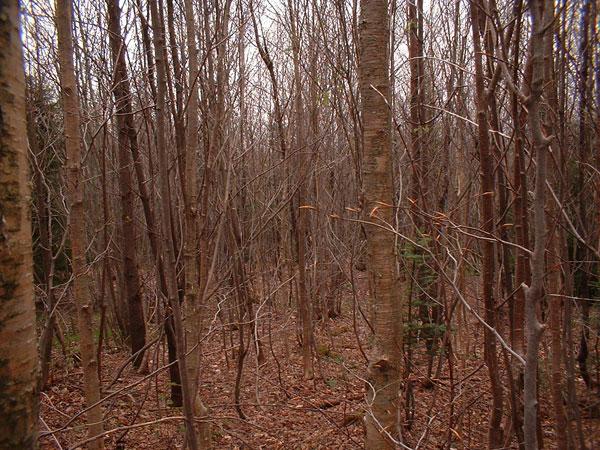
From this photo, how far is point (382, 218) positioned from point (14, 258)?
5.32ft

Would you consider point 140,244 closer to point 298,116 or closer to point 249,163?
point 249,163

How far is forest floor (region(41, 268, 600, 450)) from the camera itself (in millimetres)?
4254

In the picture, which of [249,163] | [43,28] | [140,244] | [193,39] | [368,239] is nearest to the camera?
[368,239]

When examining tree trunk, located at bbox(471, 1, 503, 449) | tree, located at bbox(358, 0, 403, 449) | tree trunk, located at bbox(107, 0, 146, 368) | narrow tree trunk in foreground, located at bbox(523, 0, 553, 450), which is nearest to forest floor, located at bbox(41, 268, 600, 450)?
tree trunk, located at bbox(107, 0, 146, 368)

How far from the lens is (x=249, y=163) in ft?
24.4

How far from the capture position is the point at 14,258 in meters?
0.85

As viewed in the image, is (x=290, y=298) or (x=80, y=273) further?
(x=290, y=298)

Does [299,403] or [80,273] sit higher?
[80,273]

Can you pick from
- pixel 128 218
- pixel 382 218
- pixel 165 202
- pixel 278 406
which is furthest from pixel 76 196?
pixel 128 218

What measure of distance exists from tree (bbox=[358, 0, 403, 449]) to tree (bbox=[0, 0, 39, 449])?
1.58m

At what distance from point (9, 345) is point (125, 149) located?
551 centimetres

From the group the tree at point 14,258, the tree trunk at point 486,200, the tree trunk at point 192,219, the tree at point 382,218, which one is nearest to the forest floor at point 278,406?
the tree trunk at point 192,219

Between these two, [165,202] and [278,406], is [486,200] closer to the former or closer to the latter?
[165,202]

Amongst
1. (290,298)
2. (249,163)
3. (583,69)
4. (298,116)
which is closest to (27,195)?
(583,69)
